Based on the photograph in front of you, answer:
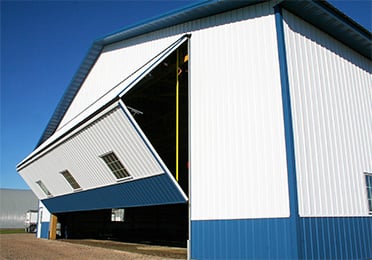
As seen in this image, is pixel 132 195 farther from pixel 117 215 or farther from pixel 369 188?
pixel 117 215

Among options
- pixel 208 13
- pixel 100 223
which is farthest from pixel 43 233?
pixel 208 13

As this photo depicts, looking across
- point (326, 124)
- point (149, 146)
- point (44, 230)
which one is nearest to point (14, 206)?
point (44, 230)

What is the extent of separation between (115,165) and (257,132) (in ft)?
24.7

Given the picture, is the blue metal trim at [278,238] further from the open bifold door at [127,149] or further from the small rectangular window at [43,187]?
the small rectangular window at [43,187]

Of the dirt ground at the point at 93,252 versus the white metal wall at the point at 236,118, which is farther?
the dirt ground at the point at 93,252

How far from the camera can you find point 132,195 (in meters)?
16.5

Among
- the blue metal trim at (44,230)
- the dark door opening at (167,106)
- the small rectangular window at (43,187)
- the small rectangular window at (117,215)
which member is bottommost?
the blue metal trim at (44,230)

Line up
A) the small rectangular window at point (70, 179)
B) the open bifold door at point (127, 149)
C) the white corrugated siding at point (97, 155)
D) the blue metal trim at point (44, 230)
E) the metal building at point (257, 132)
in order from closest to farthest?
the metal building at point (257, 132) < the open bifold door at point (127, 149) < the white corrugated siding at point (97, 155) < the small rectangular window at point (70, 179) < the blue metal trim at point (44, 230)

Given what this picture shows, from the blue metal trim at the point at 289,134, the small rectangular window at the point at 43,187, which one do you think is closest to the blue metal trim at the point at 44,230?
the small rectangular window at the point at 43,187

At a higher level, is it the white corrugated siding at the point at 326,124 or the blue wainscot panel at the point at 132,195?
the white corrugated siding at the point at 326,124

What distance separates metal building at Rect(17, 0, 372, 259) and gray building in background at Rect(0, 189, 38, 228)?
6247cm

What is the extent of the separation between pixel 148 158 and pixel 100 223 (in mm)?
22611

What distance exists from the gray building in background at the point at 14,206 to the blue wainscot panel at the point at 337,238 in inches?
2815

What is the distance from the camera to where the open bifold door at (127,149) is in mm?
14500
